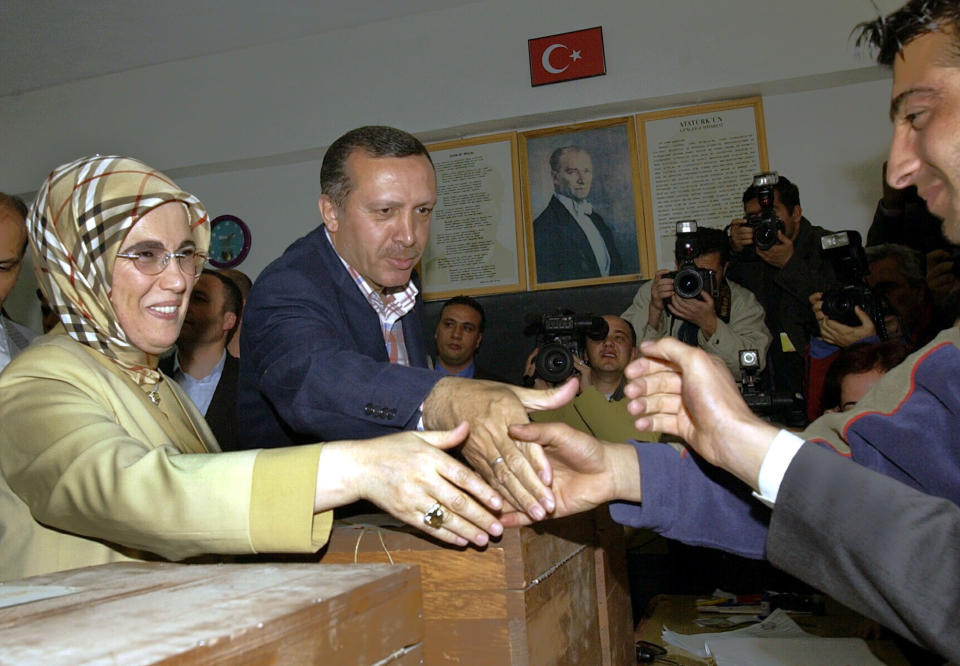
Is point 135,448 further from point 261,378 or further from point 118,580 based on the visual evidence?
point 261,378

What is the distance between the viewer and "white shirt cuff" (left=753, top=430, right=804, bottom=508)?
1.02 metres

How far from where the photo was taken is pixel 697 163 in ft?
14.9

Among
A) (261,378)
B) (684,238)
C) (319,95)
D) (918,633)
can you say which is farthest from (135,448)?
(319,95)

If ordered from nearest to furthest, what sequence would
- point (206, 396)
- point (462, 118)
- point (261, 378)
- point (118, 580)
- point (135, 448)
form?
1. point (118, 580)
2. point (135, 448)
3. point (261, 378)
4. point (206, 396)
5. point (462, 118)

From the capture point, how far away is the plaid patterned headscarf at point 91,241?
1399mm

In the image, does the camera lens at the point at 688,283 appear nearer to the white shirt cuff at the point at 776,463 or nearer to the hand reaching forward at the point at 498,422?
the hand reaching forward at the point at 498,422

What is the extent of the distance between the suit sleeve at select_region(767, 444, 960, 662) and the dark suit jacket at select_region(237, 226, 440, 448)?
2.20ft

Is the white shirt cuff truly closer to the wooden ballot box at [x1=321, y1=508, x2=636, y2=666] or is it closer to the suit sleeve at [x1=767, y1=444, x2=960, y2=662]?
the suit sleeve at [x1=767, y1=444, x2=960, y2=662]

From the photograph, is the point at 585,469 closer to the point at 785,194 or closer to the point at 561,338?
the point at 561,338

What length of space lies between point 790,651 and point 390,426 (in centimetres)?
89

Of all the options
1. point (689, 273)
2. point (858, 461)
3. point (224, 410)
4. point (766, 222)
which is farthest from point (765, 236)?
point (858, 461)

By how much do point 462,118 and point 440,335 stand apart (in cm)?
128

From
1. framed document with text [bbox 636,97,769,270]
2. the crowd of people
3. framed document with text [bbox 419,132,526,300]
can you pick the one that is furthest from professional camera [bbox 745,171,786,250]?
the crowd of people

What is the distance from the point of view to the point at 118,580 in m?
0.80
